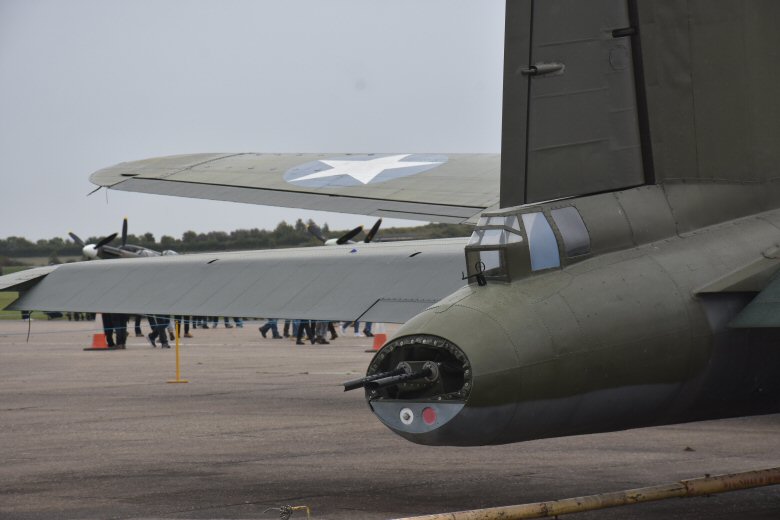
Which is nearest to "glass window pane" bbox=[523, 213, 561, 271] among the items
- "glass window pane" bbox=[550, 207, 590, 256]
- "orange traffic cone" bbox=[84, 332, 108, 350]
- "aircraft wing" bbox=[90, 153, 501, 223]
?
"glass window pane" bbox=[550, 207, 590, 256]

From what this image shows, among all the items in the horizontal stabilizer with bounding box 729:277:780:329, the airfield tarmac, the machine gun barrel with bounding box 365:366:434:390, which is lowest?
the airfield tarmac

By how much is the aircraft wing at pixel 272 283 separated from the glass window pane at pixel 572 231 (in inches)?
272

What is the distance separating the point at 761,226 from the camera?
12.1 metres

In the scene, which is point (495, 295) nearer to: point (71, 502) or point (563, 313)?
point (563, 313)

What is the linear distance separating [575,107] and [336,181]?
9468mm

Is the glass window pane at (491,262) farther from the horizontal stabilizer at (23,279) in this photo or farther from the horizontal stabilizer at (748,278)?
the horizontal stabilizer at (23,279)

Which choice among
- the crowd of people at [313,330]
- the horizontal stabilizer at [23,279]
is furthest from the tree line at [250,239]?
the horizontal stabilizer at [23,279]

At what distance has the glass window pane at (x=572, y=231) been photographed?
36.8 ft

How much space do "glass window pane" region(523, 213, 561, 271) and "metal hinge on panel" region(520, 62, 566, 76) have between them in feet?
6.38

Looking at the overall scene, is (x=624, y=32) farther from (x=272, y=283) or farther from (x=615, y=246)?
(x=272, y=283)

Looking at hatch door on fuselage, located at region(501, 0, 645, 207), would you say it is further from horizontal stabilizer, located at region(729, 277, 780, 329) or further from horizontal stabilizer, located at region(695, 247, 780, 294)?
horizontal stabilizer, located at region(729, 277, 780, 329)

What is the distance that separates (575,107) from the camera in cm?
1225

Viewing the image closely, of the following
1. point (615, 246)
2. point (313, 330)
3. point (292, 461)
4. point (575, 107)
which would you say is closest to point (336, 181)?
point (292, 461)

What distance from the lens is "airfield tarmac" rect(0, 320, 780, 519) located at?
12609 millimetres
